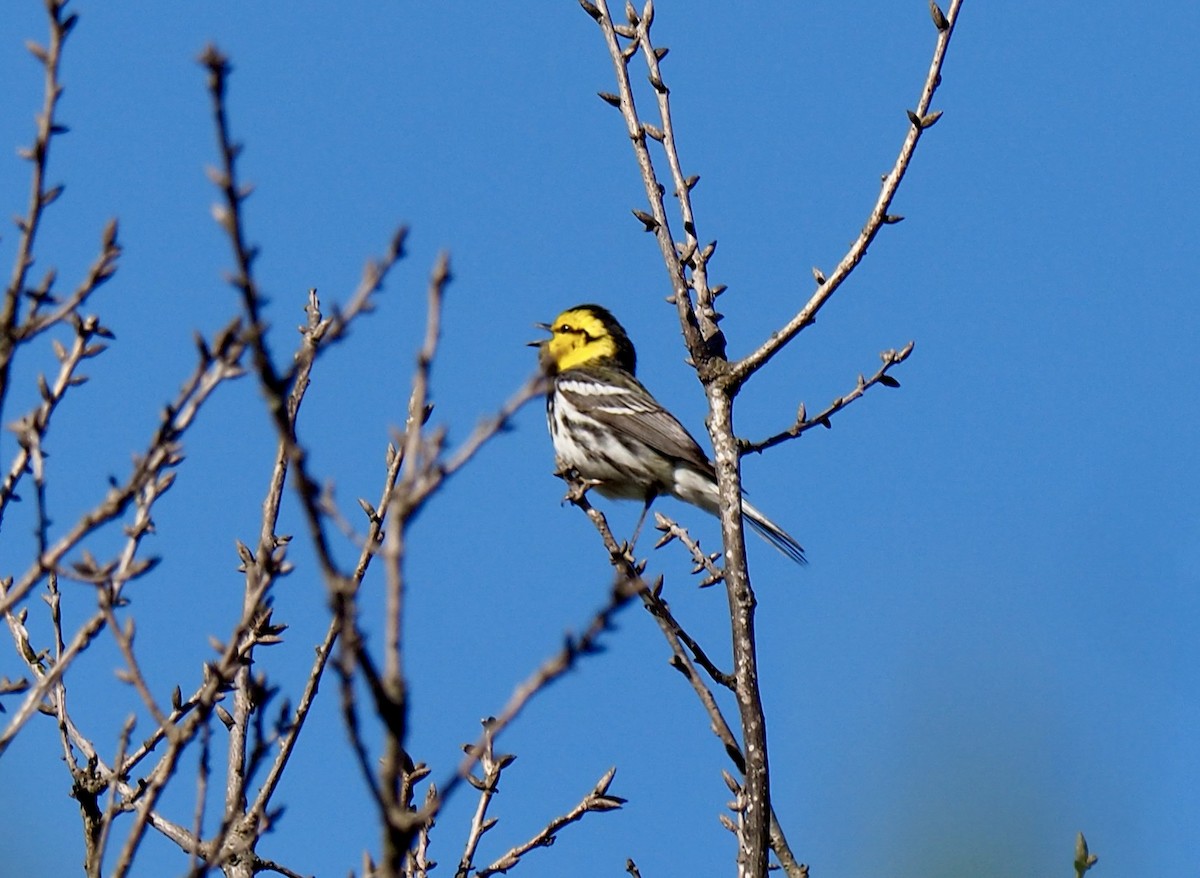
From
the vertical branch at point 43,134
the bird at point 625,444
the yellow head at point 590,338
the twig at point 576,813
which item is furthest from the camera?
the yellow head at point 590,338

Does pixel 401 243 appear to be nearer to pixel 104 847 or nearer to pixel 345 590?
pixel 345 590

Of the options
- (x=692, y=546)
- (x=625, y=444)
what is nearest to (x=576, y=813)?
(x=692, y=546)

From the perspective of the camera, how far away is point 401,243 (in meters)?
2.21

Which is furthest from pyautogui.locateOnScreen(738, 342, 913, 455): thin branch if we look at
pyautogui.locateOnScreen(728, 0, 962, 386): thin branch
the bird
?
the bird

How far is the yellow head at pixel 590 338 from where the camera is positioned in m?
10.2

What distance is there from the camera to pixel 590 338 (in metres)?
10.3

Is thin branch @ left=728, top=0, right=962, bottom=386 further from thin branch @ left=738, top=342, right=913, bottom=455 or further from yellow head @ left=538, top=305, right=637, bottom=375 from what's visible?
yellow head @ left=538, top=305, right=637, bottom=375

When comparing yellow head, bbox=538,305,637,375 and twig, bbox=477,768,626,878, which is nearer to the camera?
twig, bbox=477,768,626,878

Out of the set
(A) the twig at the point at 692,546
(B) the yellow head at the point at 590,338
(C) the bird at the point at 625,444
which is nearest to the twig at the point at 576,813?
(A) the twig at the point at 692,546

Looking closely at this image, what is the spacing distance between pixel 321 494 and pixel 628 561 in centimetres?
318

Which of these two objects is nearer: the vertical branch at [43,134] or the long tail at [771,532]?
the vertical branch at [43,134]

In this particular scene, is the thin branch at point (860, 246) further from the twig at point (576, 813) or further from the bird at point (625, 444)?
the bird at point (625, 444)

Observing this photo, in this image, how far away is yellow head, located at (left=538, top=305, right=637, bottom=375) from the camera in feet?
33.6

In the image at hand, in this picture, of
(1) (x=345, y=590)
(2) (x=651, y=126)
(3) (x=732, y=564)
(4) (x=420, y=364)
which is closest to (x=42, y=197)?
(4) (x=420, y=364)
